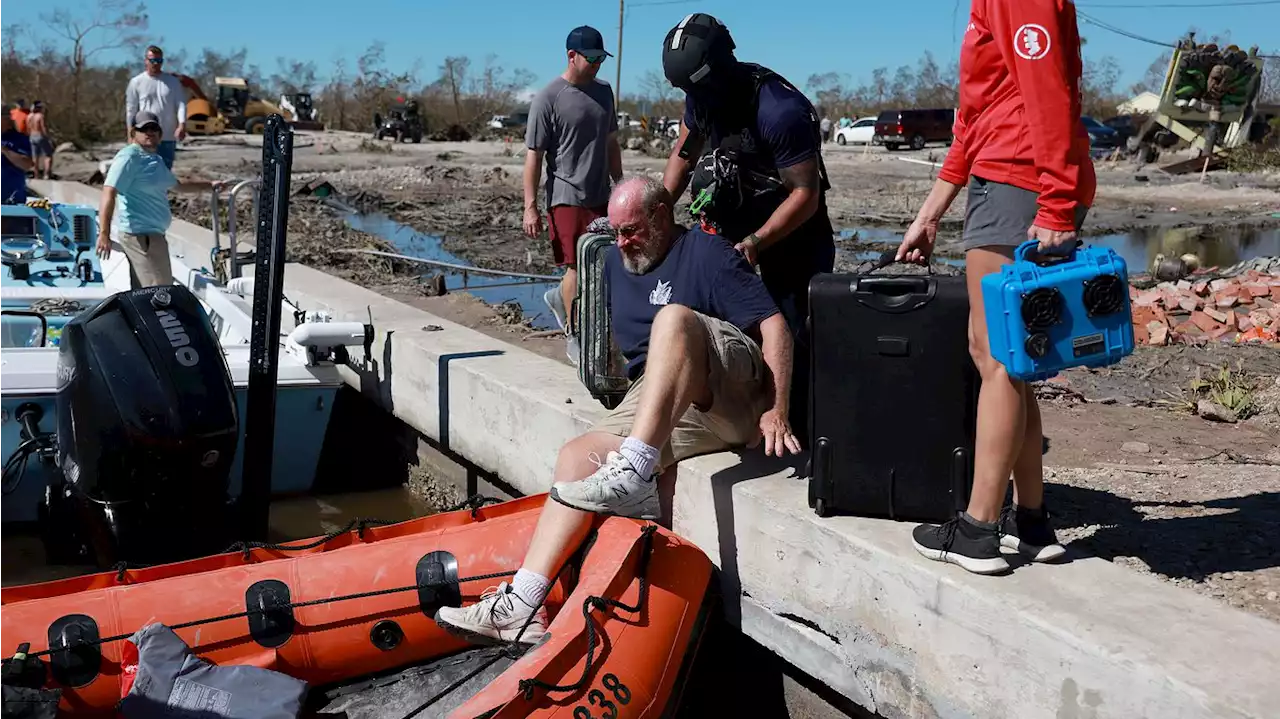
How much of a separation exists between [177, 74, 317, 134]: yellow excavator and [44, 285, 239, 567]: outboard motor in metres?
41.4

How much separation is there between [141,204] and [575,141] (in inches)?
115

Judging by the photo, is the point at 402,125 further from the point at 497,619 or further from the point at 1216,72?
the point at 497,619

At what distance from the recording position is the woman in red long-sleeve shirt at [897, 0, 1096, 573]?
272 centimetres

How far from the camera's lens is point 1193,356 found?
7.14 metres

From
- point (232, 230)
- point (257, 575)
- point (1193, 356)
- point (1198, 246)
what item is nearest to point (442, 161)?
point (1198, 246)

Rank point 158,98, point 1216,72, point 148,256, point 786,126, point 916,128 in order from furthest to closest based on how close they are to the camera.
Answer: point 916,128
point 1216,72
point 158,98
point 148,256
point 786,126

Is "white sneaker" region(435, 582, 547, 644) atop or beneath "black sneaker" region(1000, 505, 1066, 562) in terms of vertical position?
beneath

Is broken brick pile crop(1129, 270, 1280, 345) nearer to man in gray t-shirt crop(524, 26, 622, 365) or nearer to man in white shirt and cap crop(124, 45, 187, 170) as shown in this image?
man in gray t-shirt crop(524, 26, 622, 365)

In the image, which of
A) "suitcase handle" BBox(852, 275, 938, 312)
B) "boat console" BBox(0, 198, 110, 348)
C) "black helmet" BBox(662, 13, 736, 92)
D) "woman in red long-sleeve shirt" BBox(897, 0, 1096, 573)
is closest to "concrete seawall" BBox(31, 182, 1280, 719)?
"woman in red long-sleeve shirt" BBox(897, 0, 1096, 573)

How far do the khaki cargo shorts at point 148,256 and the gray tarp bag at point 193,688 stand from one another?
4.31 metres

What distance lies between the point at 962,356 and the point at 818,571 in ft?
2.44

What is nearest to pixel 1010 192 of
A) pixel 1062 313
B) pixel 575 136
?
pixel 1062 313

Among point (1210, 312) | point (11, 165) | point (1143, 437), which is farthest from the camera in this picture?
point (11, 165)

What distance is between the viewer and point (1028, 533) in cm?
313
